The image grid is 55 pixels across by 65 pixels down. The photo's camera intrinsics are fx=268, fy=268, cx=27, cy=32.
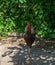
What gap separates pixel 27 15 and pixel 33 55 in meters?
1.32

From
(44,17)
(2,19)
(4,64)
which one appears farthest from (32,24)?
(4,64)

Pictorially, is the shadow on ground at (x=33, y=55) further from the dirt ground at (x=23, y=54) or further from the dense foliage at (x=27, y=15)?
the dense foliage at (x=27, y=15)

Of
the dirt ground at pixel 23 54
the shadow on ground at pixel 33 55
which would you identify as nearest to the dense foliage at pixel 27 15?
the dirt ground at pixel 23 54

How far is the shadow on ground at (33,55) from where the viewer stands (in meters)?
6.01

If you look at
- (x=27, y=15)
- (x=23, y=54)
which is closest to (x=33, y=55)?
(x=23, y=54)

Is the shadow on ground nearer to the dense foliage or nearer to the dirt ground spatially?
the dirt ground

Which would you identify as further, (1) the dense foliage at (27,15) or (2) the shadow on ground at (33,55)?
(1) the dense foliage at (27,15)

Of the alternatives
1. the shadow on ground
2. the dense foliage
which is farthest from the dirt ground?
the dense foliage

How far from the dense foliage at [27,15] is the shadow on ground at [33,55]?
1.87 feet

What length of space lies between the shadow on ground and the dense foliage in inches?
22.5

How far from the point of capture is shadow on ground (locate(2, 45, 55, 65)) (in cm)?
601

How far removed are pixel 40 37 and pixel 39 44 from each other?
24cm

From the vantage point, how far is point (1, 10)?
290 inches

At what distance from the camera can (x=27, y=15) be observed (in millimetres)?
7211
